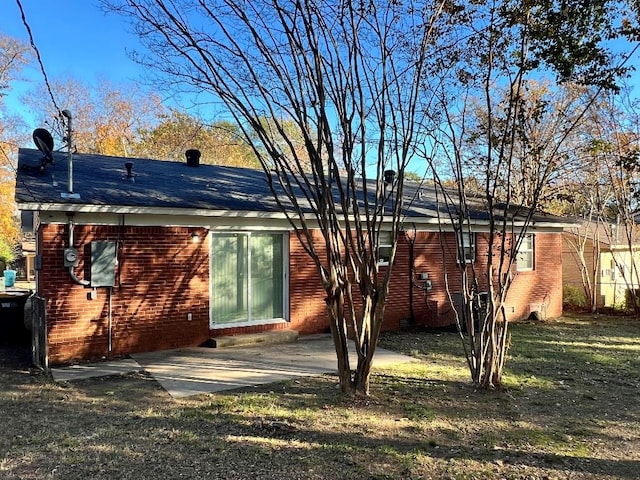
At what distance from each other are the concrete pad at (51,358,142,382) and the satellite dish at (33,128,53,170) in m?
3.78

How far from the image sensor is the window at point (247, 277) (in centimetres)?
894

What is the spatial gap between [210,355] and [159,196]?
2.79 metres

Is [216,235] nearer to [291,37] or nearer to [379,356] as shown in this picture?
[379,356]

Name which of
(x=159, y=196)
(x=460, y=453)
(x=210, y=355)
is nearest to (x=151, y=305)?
(x=210, y=355)

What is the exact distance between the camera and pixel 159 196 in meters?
8.38

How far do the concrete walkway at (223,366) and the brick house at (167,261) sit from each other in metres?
0.53

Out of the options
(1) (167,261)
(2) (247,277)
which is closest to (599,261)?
(2) (247,277)

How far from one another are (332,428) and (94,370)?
158 inches

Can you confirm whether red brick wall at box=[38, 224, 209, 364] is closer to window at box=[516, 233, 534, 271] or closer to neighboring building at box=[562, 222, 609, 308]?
window at box=[516, 233, 534, 271]

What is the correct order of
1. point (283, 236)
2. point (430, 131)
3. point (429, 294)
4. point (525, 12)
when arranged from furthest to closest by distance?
point (429, 294)
point (283, 236)
point (430, 131)
point (525, 12)

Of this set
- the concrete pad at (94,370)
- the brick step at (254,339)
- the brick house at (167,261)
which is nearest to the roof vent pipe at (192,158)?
the brick house at (167,261)

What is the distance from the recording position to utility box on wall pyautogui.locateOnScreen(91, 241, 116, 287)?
7539 millimetres

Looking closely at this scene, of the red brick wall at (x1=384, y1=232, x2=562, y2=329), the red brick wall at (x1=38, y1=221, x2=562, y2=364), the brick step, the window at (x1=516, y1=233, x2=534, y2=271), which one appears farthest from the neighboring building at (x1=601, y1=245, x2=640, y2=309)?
the brick step

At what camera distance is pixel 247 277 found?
9.23 meters
